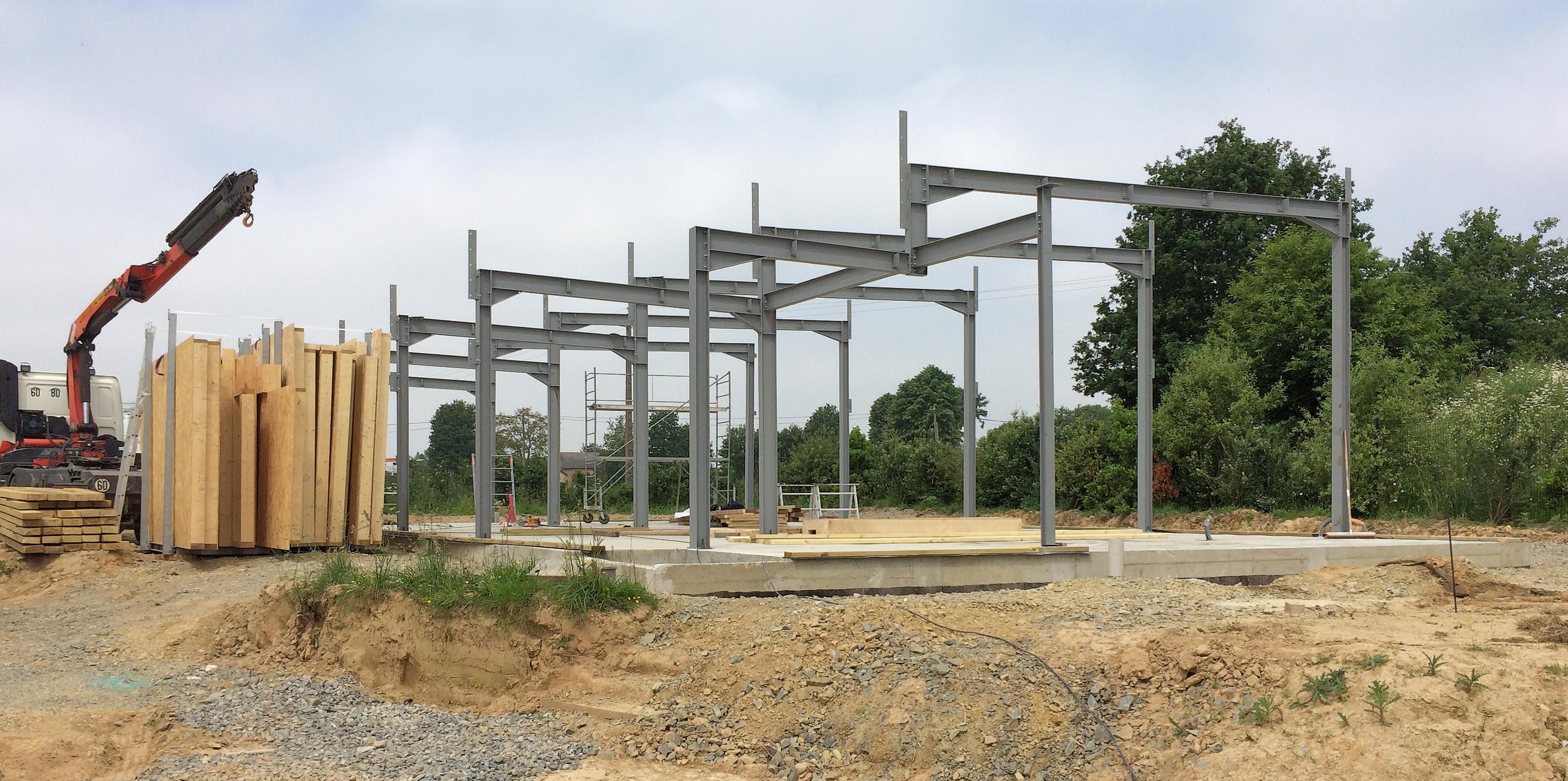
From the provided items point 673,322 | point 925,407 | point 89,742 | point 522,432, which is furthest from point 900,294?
point 925,407

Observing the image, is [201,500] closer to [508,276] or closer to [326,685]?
[508,276]

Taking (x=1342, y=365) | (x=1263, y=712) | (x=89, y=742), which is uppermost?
(x=1342, y=365)

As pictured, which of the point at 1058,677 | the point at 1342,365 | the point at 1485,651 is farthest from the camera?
the point at 1342,365

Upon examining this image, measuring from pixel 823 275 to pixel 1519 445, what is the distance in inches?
547

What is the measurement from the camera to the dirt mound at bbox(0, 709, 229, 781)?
758 cm

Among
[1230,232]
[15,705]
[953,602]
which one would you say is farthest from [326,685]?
[1230,232]

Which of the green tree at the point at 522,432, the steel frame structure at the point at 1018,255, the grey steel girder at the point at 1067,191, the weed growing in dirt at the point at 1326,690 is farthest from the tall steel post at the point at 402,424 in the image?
the green tree at the point at 522,432

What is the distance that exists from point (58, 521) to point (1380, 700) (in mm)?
16609

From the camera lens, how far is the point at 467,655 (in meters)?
9.80

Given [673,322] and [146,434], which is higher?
[673,322]

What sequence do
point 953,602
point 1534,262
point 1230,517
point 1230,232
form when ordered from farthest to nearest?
point 1534,262
point 1230,232
point 1230,517
point 953,602

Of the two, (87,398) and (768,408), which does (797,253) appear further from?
(87,398)

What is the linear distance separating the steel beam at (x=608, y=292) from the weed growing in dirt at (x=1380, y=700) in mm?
11713

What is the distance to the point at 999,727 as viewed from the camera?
7691mm
